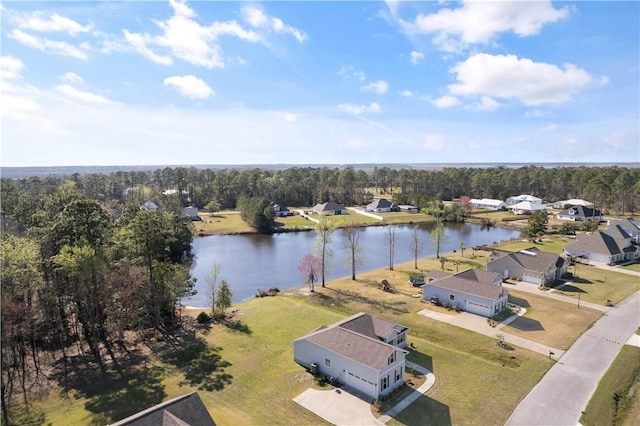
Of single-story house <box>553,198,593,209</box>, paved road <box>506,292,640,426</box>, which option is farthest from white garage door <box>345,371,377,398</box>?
single-story house <box>553,198,593,209</box>

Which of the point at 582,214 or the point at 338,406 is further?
the point at 582,214

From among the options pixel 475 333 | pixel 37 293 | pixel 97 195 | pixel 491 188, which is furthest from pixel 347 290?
pixel 491 188

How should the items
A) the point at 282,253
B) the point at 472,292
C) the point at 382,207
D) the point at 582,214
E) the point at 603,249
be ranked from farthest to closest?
1. the point at 382,207
2. the point at 582,214
3. the point at 282,253
4. the point at 603,249
5. the point at 472,292

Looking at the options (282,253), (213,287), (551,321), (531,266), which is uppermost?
(531,266)

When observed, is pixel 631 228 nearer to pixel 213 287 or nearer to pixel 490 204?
pixel 490 204

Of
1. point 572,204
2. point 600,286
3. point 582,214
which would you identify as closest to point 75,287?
point 600,286

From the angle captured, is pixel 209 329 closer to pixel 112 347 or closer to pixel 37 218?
pixel 112 347

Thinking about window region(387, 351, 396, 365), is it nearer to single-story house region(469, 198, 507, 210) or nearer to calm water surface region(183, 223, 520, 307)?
calm water surface region(183, 223, 520, 307)
